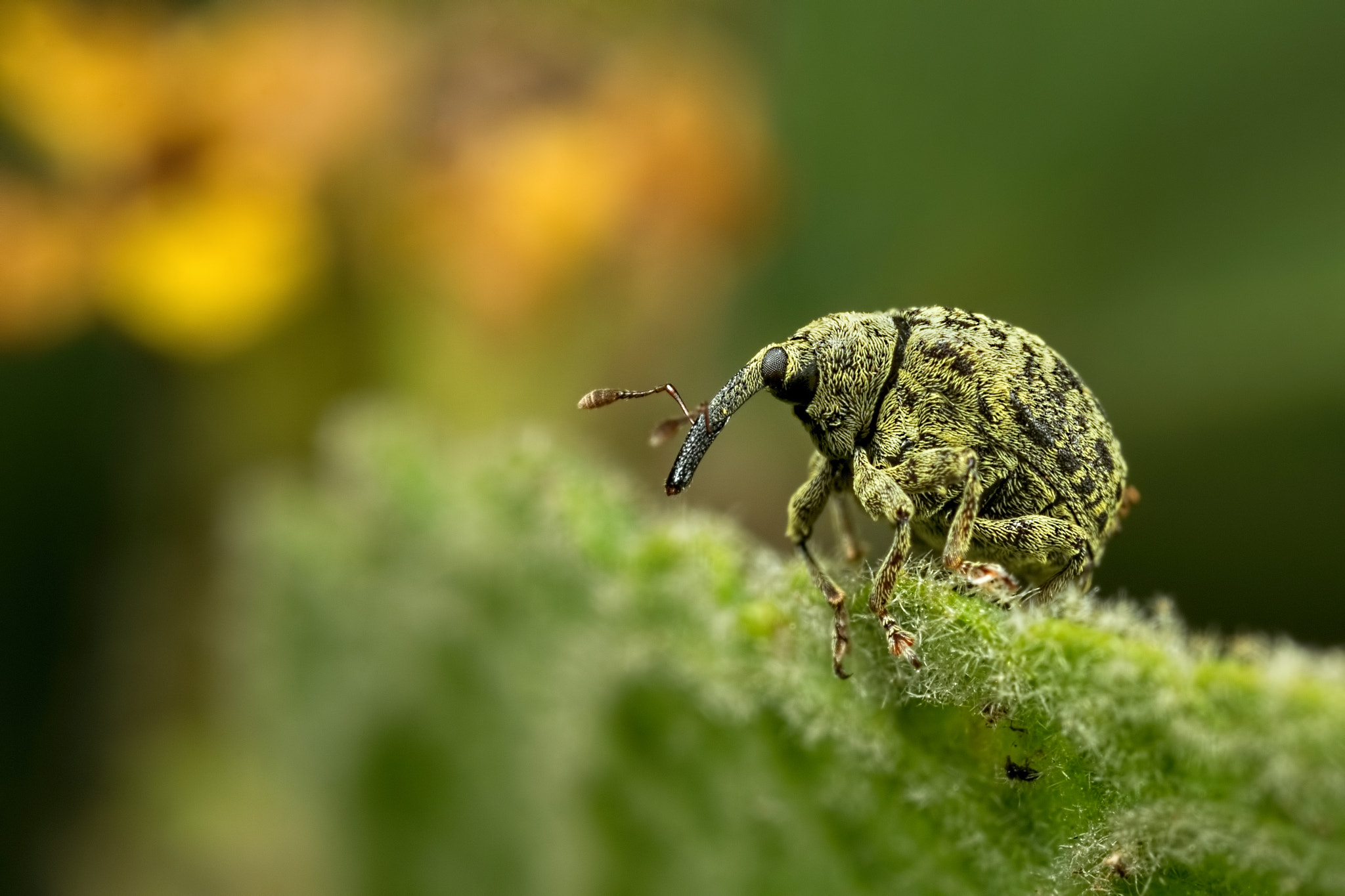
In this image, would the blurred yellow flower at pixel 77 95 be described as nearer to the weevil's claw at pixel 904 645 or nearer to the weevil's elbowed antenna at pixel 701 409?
the weevil's elbowed antenna at pixel 701 409

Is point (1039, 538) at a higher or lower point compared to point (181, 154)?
higher

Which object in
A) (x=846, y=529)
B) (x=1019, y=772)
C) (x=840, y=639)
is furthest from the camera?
(x=846, y=529)

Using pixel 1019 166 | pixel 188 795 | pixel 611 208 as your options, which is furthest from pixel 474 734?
pixel 1019 166

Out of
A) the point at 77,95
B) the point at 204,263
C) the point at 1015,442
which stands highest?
the point at 1015,442

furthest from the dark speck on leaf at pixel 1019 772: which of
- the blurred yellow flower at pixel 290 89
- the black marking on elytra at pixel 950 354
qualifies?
the blurred yellow flower at pixel 290 89

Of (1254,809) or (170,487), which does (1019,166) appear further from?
(1254,809)

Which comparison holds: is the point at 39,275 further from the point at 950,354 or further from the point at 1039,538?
the point at 1039,538

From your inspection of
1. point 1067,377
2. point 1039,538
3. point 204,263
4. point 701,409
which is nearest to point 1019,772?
point 1039,538
